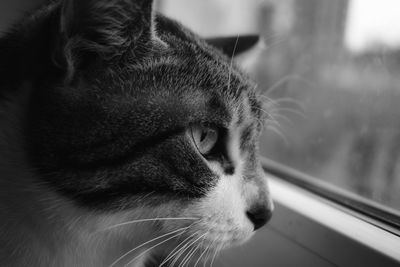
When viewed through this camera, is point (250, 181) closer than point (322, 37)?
Yes

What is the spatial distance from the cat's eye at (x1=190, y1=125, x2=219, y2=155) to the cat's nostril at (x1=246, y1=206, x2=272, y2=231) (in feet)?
0.37

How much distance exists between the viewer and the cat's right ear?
16.9 inches

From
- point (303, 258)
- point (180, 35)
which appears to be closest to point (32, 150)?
point (180, 35)

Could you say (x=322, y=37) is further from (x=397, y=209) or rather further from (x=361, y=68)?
(x=397, y=209)

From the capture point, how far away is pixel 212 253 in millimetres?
567

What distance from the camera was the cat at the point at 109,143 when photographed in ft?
1.56

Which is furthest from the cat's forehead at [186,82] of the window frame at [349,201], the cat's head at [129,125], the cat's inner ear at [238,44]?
the window frame at [349,201]

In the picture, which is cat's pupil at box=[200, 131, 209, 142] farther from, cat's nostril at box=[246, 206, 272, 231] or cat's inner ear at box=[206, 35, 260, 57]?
cat's inner ear at box=[206, 35, 260, 57]

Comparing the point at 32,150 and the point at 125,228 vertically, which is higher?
the point at 32,150

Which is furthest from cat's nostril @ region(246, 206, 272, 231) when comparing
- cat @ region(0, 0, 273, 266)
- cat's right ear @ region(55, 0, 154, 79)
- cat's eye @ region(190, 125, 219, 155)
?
cat's right ear @ region(55, 0, 154, 79)

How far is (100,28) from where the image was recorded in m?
0.45

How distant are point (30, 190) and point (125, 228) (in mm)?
138

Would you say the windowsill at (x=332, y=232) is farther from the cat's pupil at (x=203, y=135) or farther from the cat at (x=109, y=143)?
the cat's pupil at (x=203, y=135)

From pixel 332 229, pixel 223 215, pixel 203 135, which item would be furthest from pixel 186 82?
pixel 332 229
